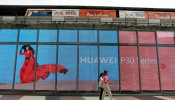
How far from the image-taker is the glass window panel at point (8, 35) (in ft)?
29.3

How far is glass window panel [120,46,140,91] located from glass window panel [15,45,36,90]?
629 cm

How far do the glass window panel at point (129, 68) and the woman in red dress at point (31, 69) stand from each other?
4.07 m

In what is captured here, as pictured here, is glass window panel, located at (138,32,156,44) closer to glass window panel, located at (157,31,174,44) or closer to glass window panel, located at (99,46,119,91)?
glass window panel, located at (157,31,174,44)

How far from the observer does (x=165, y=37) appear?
9352 millimetres

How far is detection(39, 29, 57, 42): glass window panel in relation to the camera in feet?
29.5

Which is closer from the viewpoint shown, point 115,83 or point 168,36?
point 115,83

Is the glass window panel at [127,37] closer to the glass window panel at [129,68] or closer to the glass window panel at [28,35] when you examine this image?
the glass window panel at [129,68]

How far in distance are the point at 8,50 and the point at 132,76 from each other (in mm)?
8981

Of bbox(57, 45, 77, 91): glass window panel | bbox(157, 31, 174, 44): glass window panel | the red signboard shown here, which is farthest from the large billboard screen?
bbox(57, 45, 77, 91): glass window panel

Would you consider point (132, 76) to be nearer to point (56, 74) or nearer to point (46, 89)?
point (56, 74)

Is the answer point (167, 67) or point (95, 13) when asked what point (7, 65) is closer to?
point (95, 13)

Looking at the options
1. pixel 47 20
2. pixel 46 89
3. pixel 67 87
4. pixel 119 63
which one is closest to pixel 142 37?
pixel 119 63

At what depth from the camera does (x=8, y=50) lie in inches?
347

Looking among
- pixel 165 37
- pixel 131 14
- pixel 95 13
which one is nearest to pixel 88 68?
pixel 95 13
